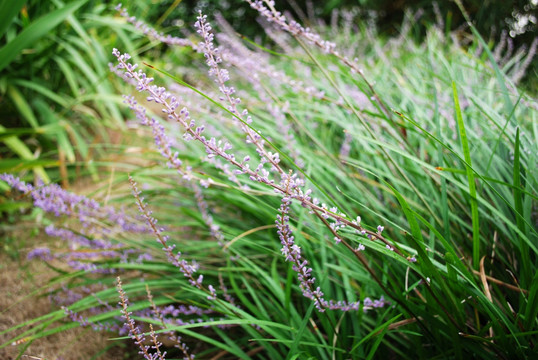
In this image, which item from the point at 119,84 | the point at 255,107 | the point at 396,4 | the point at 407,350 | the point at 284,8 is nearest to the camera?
the point at 407,350

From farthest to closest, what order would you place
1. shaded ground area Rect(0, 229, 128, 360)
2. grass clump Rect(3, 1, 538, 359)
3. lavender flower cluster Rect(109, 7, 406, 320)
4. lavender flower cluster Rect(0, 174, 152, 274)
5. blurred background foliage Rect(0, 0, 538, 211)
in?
blurred background foliage Rect(0, 0, 538, 211) < shaded ground area Rect(0, 229, 128, 360) < lavender flower cluster Rect(0, 174, 152, 274) < grass clump Rect(3, 1, 538, 359) < lavender flower cluster Rect(109, 7, 406, 320)

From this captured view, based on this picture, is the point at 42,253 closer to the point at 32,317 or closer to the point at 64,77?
the point at 32,317

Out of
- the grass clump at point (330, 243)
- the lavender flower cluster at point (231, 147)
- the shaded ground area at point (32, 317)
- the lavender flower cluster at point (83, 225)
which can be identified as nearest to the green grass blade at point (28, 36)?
the lavender flower cluster at point (83, 225)

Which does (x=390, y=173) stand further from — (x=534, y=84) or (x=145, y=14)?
(x=145, y=14)

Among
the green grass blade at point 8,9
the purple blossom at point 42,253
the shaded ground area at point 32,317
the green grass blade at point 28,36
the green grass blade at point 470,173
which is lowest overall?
the shaded ground area at point 32,317

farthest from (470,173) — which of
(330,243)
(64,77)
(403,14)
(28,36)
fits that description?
(403,14)

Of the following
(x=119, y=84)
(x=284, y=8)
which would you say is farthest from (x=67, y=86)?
(x=284, y=8)

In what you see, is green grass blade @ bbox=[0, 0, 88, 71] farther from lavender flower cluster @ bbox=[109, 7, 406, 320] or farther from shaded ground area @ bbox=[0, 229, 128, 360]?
lavender flower cluster @ bbox=[109, 7, 406, 320]

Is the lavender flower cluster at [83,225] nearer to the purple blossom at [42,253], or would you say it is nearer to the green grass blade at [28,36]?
the purple blossom at [42,253]

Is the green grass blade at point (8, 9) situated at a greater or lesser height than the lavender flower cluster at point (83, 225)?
greater

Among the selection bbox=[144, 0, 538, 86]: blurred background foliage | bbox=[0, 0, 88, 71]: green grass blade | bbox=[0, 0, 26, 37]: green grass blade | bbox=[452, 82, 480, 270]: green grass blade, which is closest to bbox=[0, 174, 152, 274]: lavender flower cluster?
bbox=[0, 0, 88, 71]: green grass blade

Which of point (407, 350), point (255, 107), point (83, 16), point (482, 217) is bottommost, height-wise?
point (407, 350)
